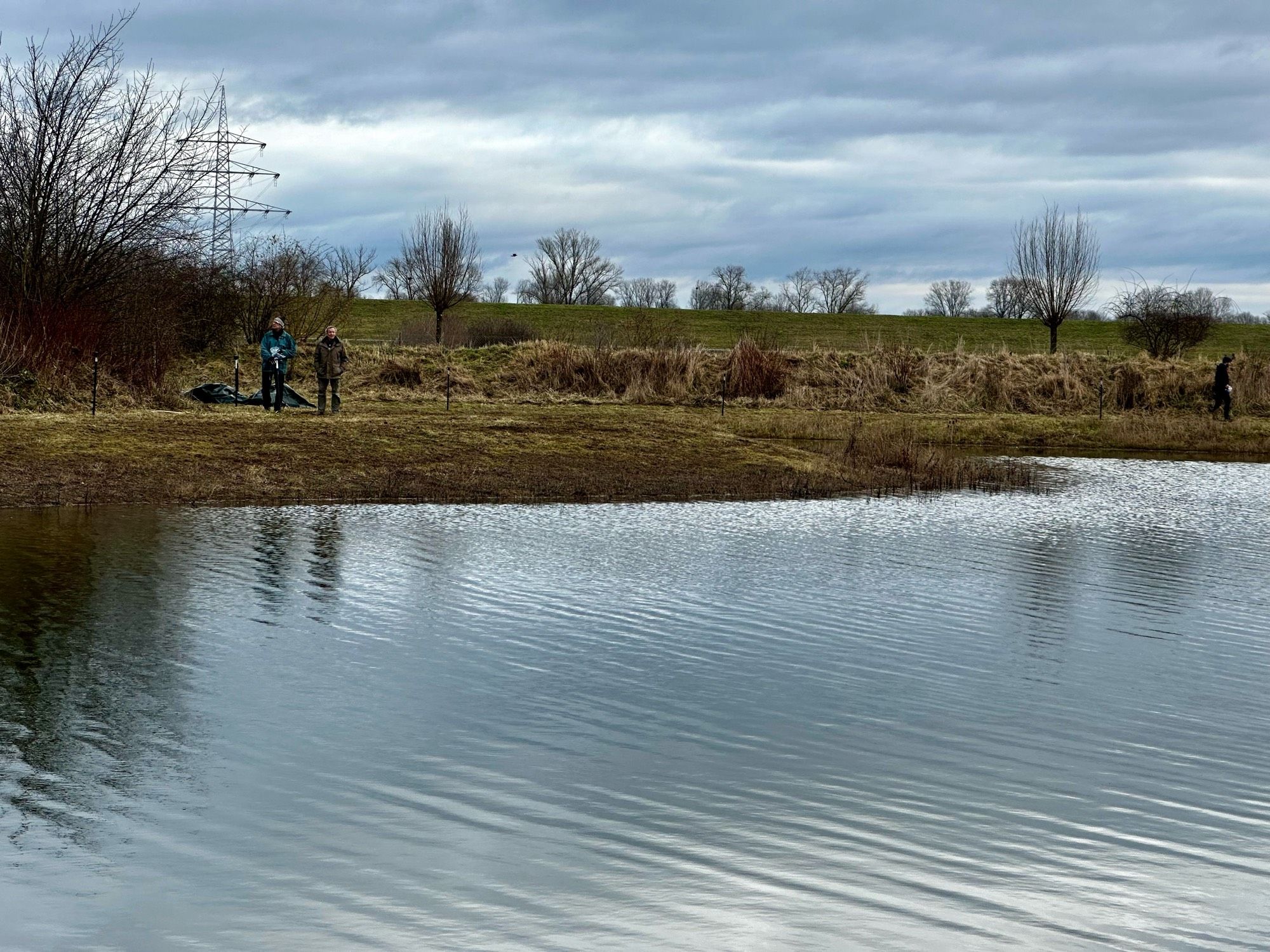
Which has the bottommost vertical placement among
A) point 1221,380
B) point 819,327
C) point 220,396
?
point 220,396

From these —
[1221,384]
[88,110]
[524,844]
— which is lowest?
[524,844]

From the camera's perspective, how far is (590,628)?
10.5 meters

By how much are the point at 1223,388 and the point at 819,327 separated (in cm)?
4652

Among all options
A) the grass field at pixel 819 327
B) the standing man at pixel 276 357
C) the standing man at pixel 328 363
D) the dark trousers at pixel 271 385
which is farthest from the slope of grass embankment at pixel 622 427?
the grass field at pixel 819 327

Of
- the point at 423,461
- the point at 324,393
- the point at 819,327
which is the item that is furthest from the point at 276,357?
the point at 819,327

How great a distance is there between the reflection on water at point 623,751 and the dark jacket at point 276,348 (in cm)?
1211

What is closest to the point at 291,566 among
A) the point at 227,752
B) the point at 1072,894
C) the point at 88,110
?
the point at 227,752

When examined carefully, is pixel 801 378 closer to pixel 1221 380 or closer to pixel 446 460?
pixel 1221 380

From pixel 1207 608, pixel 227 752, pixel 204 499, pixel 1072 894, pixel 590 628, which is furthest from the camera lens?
pixel 204 499

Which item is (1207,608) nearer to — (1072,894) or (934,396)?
(1072,894)

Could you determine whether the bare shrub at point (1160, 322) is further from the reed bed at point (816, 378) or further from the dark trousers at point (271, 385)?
the dark trousers at point (271, 385)

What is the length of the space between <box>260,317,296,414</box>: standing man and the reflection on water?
12126 mm

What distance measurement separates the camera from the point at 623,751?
7316mm

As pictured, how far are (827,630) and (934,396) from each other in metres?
33.6
